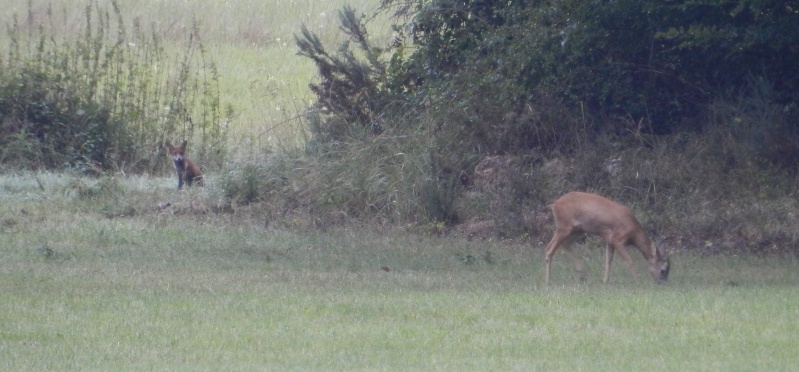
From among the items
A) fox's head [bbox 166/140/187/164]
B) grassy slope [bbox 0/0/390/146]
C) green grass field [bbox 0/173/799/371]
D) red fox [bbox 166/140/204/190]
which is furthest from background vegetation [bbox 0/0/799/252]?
grassy slope [bbox 0/0/390/146]

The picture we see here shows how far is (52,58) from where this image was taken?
74.5 ft

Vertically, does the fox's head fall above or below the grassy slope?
below

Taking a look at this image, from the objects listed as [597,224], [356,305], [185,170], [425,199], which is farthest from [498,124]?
[356,305]

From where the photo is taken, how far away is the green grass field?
8.00 metres

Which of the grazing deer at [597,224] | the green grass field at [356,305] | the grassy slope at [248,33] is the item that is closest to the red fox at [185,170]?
the grassy slope at [248,33]

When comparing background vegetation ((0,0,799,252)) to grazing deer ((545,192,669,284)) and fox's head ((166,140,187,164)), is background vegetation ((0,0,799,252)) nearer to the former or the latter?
fox's head ((166,140,187,164))

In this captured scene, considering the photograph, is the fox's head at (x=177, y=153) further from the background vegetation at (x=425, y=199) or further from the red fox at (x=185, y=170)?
the background vegetation at (x=425, y=199)

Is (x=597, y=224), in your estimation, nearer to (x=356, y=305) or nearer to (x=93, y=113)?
(x=356, y=305)

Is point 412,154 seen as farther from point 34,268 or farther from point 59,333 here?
point 59,333

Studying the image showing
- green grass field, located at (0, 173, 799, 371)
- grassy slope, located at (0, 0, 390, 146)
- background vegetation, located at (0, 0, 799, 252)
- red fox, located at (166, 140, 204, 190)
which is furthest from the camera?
grassy slope, located at (0, 0, 390, 146)

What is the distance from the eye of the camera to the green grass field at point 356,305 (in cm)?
800

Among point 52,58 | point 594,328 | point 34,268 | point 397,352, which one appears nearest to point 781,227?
point 594,328

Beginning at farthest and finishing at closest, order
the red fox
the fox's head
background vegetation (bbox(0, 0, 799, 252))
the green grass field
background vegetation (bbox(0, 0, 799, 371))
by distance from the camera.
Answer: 1. the fox's head
2. the red fox
3. background vegetation (bbox(0, 0, 799, 252))
4. background vegetation (bbox(0, 0, 799, 371))
5. the green grass field

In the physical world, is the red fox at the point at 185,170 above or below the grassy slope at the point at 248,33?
below
